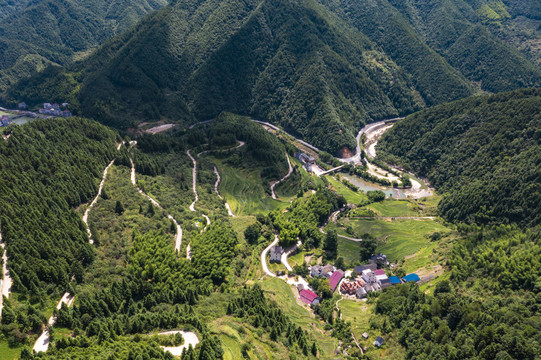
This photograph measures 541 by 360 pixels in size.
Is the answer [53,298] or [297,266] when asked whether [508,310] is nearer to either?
[297,266]

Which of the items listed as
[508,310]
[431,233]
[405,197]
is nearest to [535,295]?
[508,310]

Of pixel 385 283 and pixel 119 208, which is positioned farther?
pixel 119 208

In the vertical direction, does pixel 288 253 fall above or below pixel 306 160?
below

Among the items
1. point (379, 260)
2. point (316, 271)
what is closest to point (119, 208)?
point (316, 271)

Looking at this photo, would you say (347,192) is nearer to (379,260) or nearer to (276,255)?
(379,260)

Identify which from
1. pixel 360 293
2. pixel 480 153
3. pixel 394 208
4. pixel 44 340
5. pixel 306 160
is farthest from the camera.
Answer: pixel 306 160

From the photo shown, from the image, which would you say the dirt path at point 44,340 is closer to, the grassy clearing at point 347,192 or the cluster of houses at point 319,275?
the cluster of houses at point 319,275

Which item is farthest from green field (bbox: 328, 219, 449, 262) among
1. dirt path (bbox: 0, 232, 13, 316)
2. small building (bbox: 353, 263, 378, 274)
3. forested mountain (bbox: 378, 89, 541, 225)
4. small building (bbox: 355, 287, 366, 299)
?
dirt path (bbox: 0, 232, 13, 316)

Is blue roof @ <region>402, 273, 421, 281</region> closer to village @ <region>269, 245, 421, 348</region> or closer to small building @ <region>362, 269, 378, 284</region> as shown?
village @ <region>269, 245, 421, 348</region>

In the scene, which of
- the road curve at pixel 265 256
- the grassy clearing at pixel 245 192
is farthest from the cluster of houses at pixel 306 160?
the road curve at pixel 265 256
